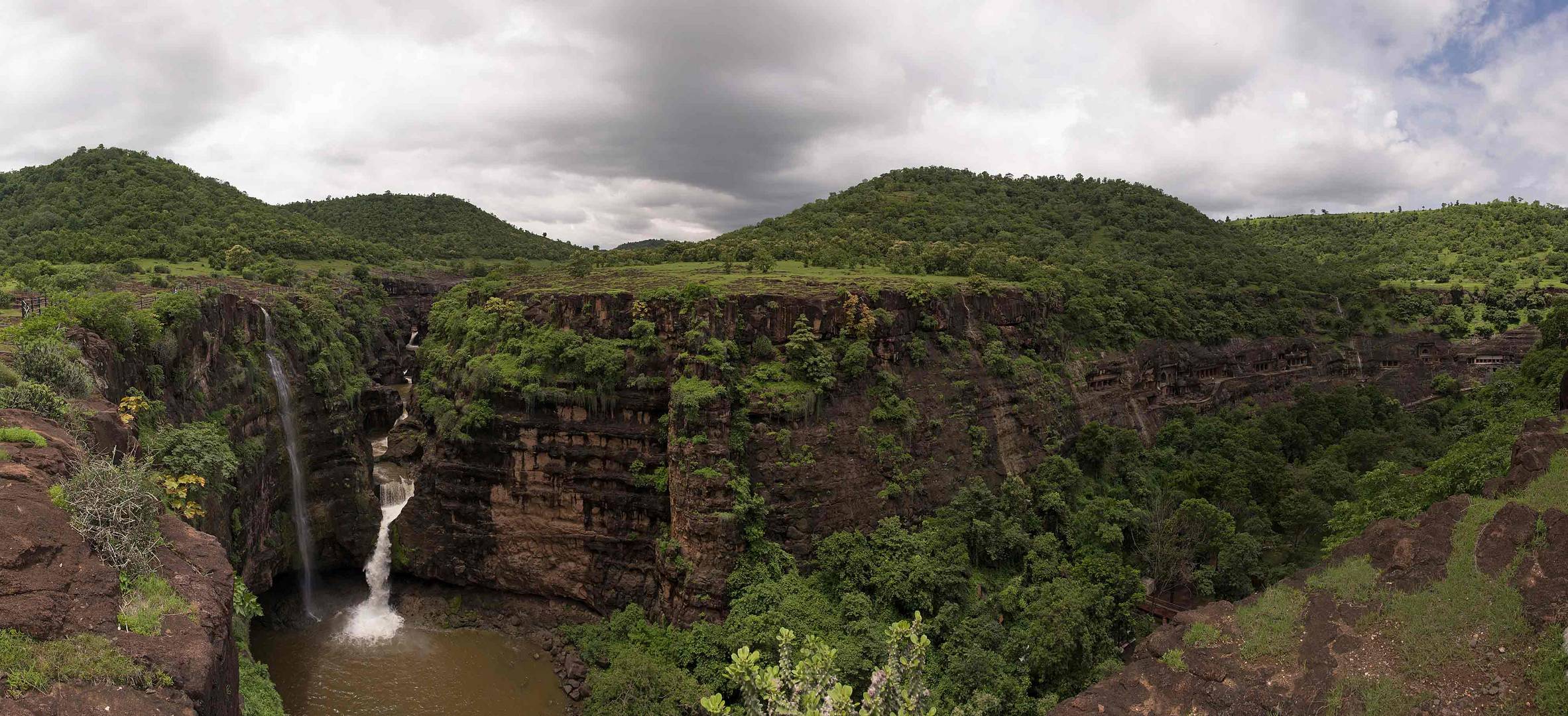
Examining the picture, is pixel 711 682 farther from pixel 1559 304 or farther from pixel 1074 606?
pixel 1559 304

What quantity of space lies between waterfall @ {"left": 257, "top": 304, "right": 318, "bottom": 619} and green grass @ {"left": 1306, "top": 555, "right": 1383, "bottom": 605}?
3668 cm

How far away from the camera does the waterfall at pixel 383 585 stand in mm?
30078

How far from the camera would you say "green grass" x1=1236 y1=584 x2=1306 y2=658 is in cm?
1512

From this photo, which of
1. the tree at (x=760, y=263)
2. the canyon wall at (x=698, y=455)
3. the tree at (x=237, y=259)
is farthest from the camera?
the tree at (x=237, y=259)

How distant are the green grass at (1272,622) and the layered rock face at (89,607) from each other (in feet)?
63.3

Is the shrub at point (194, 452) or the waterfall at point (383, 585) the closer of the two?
the shrub at point (194, 452)

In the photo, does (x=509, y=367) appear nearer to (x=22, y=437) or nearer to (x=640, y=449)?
(x=640, y=449)

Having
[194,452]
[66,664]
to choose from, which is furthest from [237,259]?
[66,664]

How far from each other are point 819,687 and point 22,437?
14886 millimetres

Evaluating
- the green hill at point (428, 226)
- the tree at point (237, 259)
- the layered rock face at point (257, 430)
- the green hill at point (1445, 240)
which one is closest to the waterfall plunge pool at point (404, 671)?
the layered rock face at point (257, 430)

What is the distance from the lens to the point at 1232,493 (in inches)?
1297

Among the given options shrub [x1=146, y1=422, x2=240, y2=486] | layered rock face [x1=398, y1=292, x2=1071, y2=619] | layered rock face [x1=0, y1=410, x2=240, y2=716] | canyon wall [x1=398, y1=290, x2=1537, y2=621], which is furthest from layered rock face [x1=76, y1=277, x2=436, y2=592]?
layered rock face [x1=0, y1=410, x2=240, y2=716]

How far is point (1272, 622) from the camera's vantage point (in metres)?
15.8

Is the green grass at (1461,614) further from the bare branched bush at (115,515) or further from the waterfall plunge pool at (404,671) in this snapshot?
the waterfall plunge pool at (404,671)
